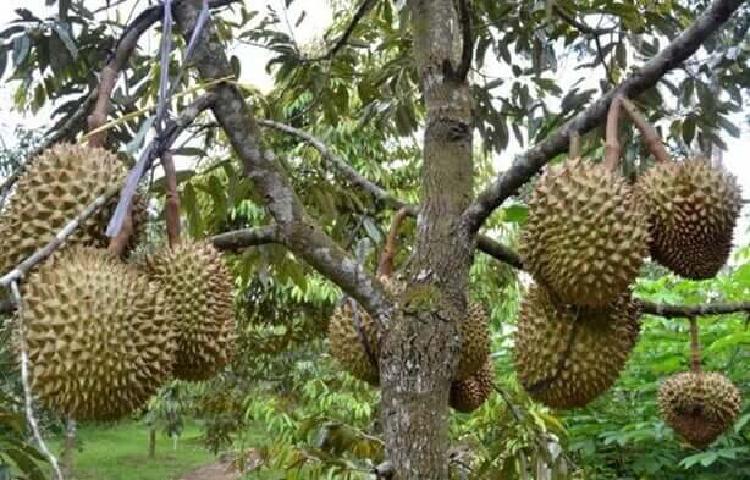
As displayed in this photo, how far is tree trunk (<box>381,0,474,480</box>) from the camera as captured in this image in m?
1.06

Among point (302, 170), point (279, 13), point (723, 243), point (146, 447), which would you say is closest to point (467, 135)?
point (723, 243)

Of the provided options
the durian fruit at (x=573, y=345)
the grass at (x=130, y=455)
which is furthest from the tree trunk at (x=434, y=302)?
the grass at (x=130, y=455)

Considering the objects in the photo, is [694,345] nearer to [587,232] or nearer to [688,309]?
[688,309]

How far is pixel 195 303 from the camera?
1036 mm

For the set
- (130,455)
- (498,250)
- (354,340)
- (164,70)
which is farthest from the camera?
(130,455)

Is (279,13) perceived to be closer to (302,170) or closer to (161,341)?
(302,170)

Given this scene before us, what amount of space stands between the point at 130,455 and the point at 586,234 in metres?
13.8

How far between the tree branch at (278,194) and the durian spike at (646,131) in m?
0.35

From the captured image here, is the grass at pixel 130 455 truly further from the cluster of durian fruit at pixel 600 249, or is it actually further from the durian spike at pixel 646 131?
the durian spike at pixel 646 131

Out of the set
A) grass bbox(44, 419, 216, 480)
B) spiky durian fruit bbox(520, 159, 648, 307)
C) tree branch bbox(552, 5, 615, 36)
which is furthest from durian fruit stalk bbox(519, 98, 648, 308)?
grass bbox(44, 419, 216, 480)

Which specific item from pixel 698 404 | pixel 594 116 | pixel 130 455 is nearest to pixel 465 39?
pixel 594 116

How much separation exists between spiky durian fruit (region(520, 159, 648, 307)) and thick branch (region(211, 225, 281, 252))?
12.0 inches

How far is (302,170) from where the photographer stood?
210cm

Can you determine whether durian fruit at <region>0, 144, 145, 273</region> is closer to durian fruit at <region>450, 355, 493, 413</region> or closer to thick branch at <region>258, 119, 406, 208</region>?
thick branch at <region>258, 119, 406, 208</region>
